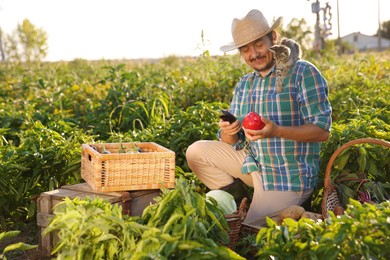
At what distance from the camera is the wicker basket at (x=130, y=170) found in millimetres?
3639

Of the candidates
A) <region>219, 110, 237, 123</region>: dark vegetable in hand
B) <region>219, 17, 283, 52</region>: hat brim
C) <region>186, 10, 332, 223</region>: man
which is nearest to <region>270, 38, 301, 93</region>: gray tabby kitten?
<region>186, 10, 332, 223</region>: man

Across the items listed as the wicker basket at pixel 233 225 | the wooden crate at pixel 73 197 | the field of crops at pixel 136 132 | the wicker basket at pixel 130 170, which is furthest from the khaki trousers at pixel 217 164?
the wicker basket at pixel 233 225

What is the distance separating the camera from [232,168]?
411cm

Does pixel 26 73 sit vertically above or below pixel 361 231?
above

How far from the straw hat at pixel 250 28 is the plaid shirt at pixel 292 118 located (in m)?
0.25

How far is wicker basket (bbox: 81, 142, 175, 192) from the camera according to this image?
3639 millimetres

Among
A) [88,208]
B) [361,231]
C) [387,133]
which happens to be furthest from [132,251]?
[387,133]

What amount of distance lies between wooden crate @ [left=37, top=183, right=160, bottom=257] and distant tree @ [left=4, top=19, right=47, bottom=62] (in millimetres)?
11707

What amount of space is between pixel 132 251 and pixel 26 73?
10226 mm

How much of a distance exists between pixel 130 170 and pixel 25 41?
16458 millimetres

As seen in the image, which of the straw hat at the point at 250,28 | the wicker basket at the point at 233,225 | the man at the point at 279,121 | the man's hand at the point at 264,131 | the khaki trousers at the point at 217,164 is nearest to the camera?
the wicker basket at the point at 233,225

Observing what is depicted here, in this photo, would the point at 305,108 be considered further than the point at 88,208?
Yes

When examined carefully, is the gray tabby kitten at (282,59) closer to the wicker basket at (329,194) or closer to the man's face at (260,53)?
the man's face at (260,53)

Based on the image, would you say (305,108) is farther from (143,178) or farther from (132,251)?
(132,251)
